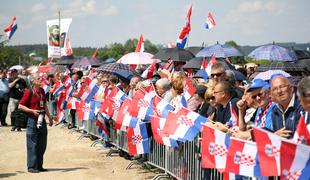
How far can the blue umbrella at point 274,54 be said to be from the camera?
13.5 meters

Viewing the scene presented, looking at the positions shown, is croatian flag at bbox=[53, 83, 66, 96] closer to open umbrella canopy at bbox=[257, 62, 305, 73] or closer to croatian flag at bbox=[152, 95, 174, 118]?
open umbrella canopy at bbox=[257, 62, 305, 73]

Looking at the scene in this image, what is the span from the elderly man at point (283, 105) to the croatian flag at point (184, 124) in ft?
5.04

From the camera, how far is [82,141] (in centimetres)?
1360

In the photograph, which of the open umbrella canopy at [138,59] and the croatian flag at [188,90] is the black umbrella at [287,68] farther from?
the open umbrella canopy at [138,59]

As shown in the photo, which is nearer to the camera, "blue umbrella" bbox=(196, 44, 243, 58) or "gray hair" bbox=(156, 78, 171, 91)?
"gray hair" bbox=(156, 78, 171, 91)

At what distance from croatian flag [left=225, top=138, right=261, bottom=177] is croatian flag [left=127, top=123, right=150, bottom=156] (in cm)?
378

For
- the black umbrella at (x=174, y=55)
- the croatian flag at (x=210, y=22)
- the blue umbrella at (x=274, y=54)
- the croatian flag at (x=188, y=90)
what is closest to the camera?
the croatian flag at (x=188, y=90)

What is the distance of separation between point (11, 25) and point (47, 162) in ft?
55.4

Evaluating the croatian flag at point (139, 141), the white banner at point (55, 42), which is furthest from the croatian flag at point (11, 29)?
the croatian flag at point (139, 141)

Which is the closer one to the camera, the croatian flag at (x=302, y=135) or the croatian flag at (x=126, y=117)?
the croatian flag at (x=302, y=135)

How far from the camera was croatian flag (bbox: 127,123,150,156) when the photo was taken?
875 cm

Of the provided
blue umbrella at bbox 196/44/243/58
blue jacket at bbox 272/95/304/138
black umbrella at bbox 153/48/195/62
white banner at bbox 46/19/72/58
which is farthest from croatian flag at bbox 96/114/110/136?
white banner at bbox 46/19/72/58

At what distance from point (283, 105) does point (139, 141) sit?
4.35 meters

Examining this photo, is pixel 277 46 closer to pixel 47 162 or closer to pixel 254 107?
pixel 47 162
